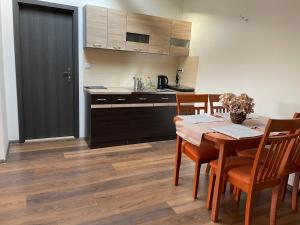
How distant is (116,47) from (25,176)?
87.7 inches

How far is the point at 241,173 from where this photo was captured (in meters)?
1.89

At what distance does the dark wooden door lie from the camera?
11.3 feet

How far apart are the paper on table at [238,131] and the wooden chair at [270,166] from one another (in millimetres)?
163

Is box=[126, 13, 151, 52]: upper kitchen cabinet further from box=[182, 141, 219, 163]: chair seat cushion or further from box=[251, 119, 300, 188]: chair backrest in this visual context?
box=[251, 119, 300, 188]: chair backrest

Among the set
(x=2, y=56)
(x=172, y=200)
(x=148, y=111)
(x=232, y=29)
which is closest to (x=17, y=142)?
(x=2, y=56)

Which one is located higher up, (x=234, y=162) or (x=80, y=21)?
(x=80, y=21)

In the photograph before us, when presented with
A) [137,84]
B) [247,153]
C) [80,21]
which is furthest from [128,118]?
[247,153]

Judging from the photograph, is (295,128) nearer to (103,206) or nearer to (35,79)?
(103,206)

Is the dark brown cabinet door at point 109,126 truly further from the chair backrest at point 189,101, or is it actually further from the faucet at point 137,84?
the chair backrest at point 189,101

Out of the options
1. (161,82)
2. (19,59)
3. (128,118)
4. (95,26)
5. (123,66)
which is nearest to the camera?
(19,59)

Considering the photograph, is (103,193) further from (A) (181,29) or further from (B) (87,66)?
(A) (181,29)

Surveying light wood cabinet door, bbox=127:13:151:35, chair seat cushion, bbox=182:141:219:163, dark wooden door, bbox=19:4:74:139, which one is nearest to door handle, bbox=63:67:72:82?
dark wooden door, bbox=19:4:74:139

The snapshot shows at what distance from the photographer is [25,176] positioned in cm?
264

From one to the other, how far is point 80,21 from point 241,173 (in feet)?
10.4
